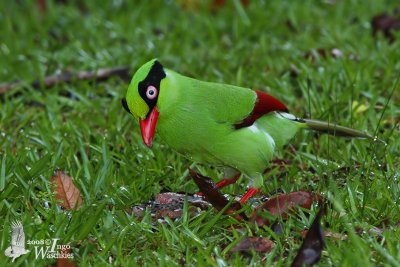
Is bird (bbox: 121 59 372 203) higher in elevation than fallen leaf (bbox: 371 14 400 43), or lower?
higher

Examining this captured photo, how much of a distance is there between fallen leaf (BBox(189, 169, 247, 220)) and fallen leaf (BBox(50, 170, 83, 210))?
0.65 m

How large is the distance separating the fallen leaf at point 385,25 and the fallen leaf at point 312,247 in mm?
3520

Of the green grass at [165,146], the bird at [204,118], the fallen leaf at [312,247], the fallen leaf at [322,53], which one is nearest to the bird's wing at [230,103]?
the bird at [204,118]

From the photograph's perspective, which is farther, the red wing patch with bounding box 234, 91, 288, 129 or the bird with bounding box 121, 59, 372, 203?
the red wing patch with bounding box 234, 91, 288, 129

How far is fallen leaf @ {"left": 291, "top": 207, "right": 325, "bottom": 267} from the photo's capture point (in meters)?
3.20

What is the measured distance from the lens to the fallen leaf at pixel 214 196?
368cm

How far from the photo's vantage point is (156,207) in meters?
3.94

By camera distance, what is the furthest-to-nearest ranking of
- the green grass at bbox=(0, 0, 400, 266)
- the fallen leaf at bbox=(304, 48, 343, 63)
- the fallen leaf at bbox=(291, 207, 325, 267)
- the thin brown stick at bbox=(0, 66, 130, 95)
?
the fallen leaf at bbox=(304, 48, 343, 63)
the thin brown stick at bbox=(0, 66, 130, 95)
the green grass at bbox=(0, 0, 400, 266)
the fallen leaf at bbox=(291, 207, 325, 267)

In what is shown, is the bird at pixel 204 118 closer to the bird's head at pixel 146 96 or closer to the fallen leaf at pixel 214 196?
the bird's head at pixel 146 96

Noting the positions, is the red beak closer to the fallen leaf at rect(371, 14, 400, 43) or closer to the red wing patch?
the red wing patch

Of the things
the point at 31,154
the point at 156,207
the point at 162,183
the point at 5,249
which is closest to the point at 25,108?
the point at 31,154

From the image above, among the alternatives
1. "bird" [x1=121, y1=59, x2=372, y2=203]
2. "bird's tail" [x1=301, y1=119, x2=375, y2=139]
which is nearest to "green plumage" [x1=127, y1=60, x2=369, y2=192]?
"bird" [x1=121, y1=59, x2=372, y2=203]

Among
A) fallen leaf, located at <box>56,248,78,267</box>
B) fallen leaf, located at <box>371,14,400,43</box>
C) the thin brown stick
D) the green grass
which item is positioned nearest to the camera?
fallen leaf, located at <box>56,248,78,267</box>

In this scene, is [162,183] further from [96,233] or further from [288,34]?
[288,34]
